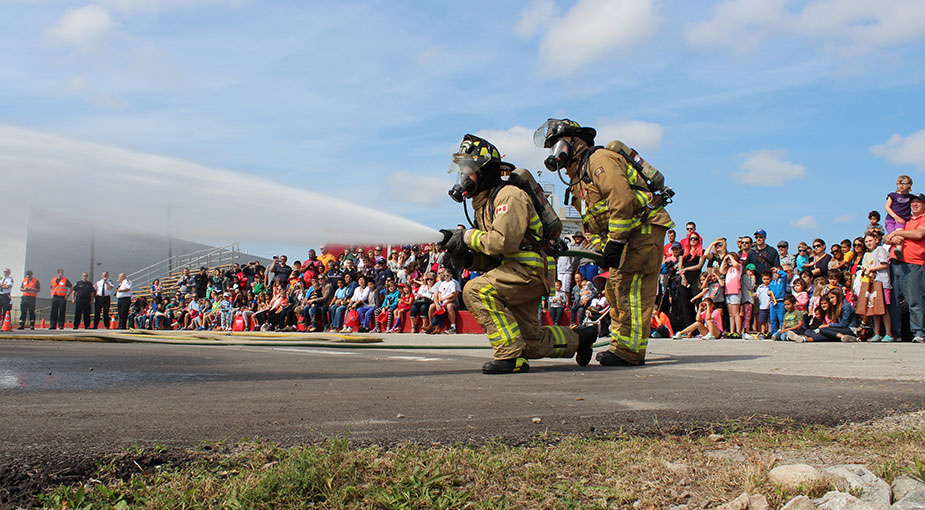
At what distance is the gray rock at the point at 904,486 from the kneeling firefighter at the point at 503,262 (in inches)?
142

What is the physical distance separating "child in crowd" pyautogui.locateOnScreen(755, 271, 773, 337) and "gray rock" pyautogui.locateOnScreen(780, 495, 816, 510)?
36.4ft

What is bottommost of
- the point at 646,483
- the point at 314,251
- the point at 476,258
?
the point at 646,483

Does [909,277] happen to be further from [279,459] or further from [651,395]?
[279,459]

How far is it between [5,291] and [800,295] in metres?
20.6

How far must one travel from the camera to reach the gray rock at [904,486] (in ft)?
6.82

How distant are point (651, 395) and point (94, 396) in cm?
306

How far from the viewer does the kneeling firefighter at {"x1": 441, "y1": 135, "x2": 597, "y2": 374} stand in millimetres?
5656

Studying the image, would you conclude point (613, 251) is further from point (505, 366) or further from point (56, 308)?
point (56, 308)

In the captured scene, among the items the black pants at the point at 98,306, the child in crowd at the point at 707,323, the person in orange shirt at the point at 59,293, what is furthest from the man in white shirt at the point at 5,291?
the child in crowd at the point at 707,323

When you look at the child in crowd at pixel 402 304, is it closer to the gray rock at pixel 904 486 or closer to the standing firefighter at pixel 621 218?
the standing firefighter at pixel 621 218

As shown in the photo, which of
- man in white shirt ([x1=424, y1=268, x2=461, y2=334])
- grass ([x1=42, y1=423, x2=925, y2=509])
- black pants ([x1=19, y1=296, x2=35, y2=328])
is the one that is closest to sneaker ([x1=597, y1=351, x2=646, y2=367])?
grass ([x1=42, y1=423, x2=925, y2=509])

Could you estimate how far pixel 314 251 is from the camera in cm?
1961

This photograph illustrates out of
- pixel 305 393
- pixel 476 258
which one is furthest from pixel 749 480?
pixel 476 258

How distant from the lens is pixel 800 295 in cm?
1180
